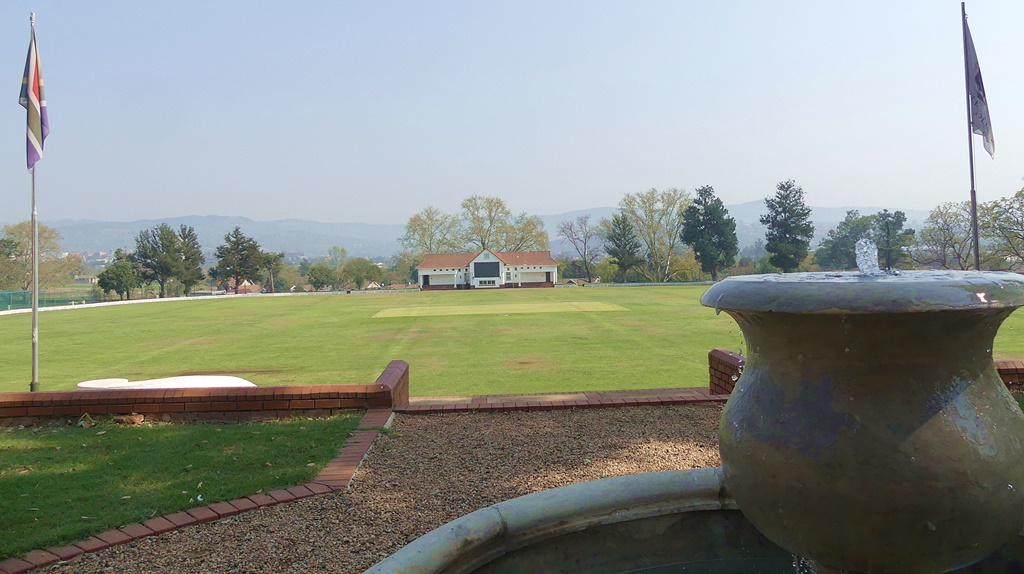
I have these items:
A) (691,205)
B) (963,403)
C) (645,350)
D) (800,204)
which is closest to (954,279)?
(963,403)

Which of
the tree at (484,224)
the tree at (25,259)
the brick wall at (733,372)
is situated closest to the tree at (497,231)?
the tree at (484,224)

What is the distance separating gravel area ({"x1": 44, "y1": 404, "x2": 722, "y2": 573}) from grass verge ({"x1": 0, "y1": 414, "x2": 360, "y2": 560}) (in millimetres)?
396

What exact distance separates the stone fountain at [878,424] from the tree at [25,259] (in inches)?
3179

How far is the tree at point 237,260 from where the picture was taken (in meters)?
77.8

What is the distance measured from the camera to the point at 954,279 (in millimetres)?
1854

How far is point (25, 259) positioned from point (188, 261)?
16532 millimetres

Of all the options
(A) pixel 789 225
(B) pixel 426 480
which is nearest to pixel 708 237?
(A) pixel 789 225

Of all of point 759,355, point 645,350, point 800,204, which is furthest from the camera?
point 800,204

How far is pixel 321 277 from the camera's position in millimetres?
98938

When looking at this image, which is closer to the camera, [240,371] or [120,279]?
[240,371]

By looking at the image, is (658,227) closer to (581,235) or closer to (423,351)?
(581,235)

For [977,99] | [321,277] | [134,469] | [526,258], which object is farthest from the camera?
[321,277]

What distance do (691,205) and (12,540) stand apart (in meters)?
78.8

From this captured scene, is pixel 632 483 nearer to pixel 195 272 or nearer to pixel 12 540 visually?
pixel 12 540
